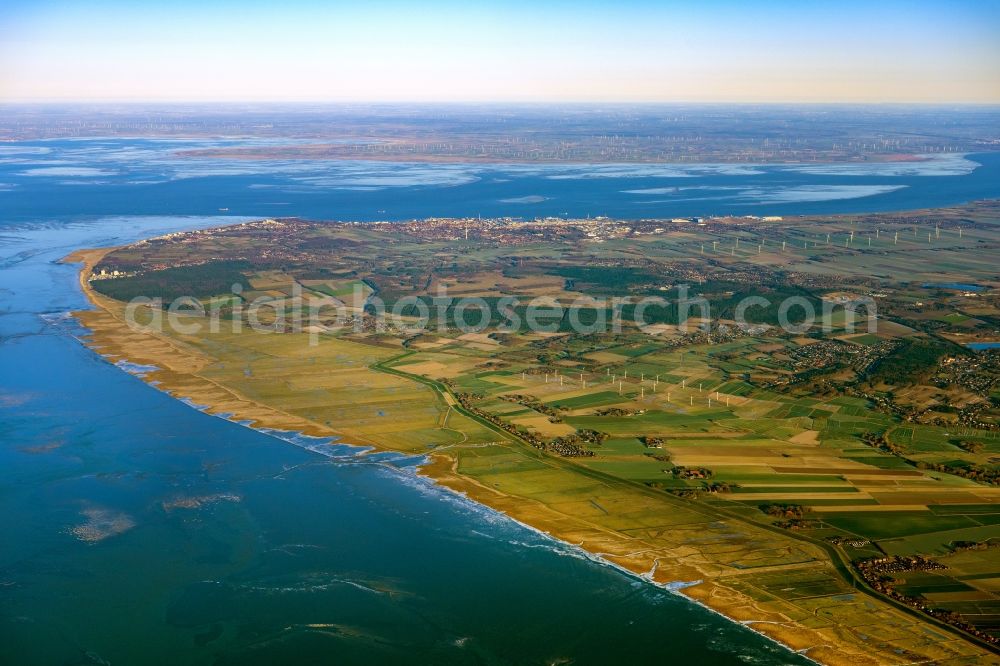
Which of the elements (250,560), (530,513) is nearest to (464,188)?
(530,513)

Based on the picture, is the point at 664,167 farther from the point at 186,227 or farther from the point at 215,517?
the point at 215,517

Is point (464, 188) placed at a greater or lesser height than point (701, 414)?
greater

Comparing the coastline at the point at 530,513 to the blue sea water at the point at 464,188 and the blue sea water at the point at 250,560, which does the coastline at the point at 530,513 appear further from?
the blue sea water at the point at 464,188

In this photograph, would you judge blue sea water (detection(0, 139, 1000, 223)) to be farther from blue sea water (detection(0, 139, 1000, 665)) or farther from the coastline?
blue sea water (detection(0, 139, 1000, 665))

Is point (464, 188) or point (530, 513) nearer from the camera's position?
point (530, 513)

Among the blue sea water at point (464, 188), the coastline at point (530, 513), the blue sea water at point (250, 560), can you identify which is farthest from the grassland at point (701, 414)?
the blue sea water at point (464, 188)

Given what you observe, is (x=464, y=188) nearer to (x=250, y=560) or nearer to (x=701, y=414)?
(x=701, y=414)
